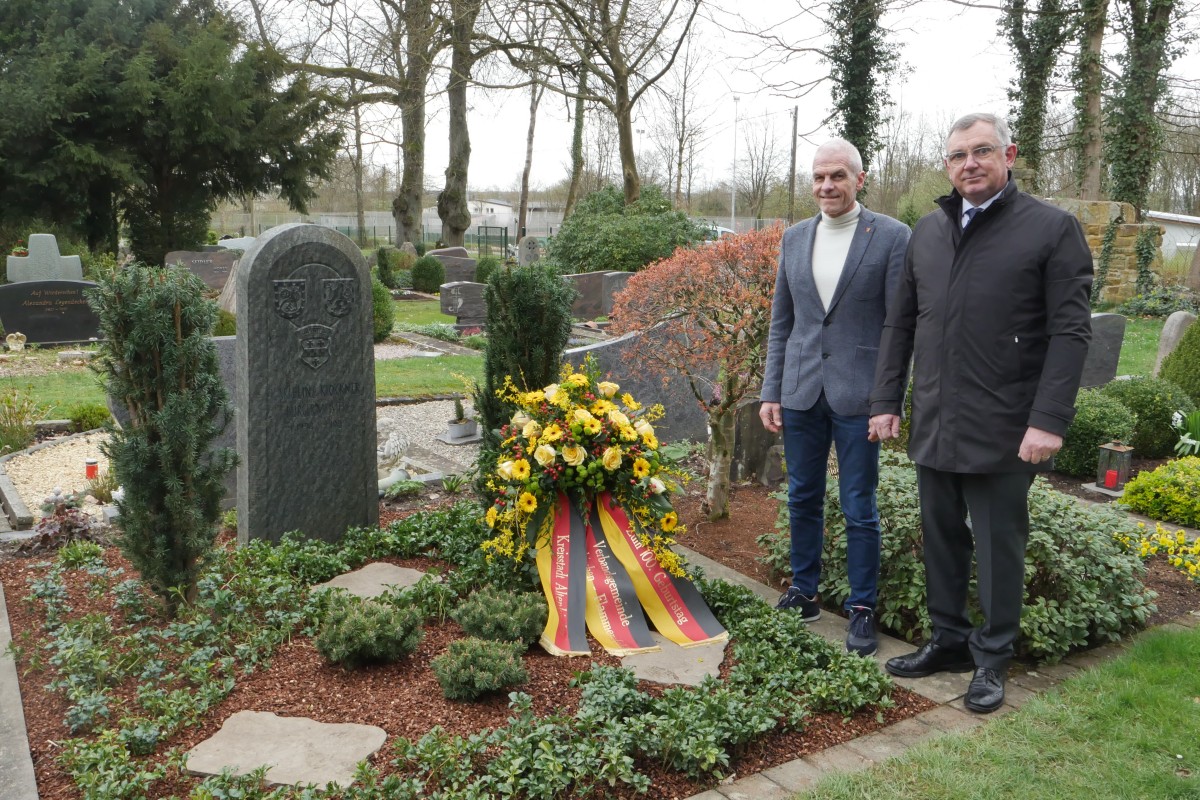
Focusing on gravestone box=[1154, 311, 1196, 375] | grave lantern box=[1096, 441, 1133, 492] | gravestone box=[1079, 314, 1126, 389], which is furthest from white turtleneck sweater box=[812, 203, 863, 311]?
gravestone box=[1079, 314, 1126, 389]

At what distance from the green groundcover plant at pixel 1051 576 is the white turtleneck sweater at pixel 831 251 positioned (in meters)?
1.15

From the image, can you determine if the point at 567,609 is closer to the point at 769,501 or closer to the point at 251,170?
the point at 769,501

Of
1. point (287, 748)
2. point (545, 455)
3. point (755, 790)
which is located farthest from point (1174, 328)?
point (287, 748)

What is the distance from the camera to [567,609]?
13.4 ft

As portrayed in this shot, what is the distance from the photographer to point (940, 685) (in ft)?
12.1

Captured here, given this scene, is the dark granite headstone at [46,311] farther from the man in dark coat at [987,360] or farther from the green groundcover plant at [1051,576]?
the man in dark coat at [987,360]

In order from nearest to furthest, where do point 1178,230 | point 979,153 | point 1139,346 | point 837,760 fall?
point 837,760
point 979,153
point 1139,346
point 1178,230

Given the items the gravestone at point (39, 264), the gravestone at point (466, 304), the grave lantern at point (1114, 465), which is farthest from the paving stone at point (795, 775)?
the gravestone at point (39, 264)

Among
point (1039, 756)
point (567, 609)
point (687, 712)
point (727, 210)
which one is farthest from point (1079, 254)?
point (727, 210)

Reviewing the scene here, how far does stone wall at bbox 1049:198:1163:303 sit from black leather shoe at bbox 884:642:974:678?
17643 millimetres

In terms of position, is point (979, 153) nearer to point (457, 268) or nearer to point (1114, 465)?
point (1114, 465)

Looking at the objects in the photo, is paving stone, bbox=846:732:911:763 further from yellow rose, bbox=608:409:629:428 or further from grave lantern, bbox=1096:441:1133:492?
grave lantern, bbox=1096:441:1133:492

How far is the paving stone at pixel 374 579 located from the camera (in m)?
4.54

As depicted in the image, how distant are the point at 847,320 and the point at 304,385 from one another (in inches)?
115
